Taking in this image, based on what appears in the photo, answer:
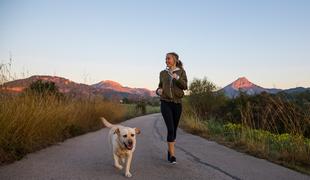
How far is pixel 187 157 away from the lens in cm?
946

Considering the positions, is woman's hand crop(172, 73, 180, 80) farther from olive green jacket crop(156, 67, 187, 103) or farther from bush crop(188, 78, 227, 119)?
bush crop(188, 78, 227, 119)

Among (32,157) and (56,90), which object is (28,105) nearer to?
(32,157)

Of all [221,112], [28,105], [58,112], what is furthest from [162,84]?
[221,112]

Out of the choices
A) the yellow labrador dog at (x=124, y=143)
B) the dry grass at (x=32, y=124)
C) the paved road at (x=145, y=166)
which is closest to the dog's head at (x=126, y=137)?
the yellow labrador dog at (x=124, y=143)

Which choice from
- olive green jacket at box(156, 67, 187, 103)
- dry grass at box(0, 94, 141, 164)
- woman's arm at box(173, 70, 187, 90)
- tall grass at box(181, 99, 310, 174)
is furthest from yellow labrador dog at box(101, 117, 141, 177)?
tall grass at box(181, 99, 310, 174)

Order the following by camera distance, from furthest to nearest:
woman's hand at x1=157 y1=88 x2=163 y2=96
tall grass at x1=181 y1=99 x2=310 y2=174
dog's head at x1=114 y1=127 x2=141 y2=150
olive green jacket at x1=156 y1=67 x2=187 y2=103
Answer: tall grass at x1=181 y1=99 x2=310 y2=174
woman's hand at x1=157 y1=88 x2=163 y2=96
olive green jacket at x1=156 y1=67 x2=187 y2=103
dog's head at x1=114 y1=127 x2=141 y2=150

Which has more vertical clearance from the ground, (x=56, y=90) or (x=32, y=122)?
(x=56, y=90)

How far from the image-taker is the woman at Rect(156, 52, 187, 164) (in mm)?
8312

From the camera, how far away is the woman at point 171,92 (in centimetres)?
831

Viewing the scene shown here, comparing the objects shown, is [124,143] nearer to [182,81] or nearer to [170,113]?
[170,113]

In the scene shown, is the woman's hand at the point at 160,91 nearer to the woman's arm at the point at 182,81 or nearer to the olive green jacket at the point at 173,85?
the olive green jacket at the point at 173,85

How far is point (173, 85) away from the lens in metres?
8.34

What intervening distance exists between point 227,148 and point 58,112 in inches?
217

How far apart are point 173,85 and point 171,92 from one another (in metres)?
0.16
